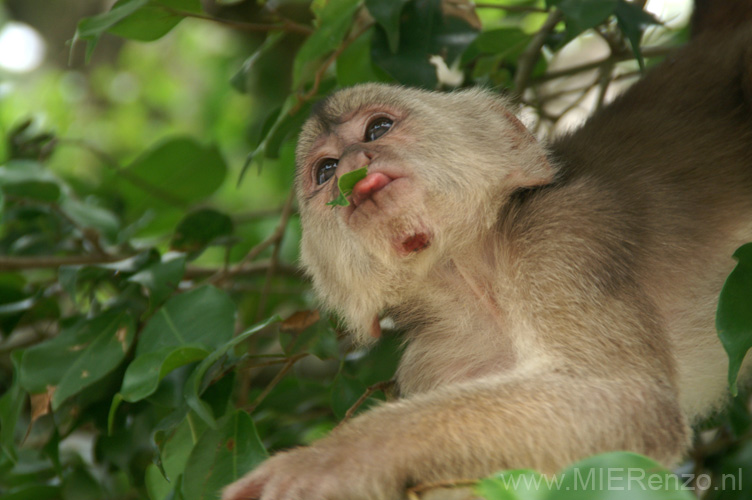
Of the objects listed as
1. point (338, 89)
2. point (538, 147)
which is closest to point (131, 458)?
point (338, 89)

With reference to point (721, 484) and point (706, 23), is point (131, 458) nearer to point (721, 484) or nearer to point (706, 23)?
point (721, 484)

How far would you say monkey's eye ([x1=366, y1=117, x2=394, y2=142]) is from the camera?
9.32ft

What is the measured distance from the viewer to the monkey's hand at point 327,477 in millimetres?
1947

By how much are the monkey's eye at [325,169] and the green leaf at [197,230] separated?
0.64 meters

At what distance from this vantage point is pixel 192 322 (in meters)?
2.57

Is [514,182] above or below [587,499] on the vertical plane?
below

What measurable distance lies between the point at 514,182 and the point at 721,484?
156 centimetres

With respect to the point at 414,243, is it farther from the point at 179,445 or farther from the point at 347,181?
the point at 179,445

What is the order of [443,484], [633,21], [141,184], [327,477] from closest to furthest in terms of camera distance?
[443,484] < [327,477] < [633,21] < [141,184]

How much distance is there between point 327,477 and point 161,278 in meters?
1.10

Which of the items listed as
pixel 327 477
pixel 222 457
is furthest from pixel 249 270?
pixel 327 477

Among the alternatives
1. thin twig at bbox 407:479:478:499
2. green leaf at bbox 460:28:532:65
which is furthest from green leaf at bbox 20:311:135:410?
green leaf at bbox 460:28:532:65

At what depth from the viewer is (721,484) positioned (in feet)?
10.1

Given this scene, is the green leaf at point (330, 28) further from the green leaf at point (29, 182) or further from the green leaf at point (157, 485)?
the green leaf at point (157, 485)
